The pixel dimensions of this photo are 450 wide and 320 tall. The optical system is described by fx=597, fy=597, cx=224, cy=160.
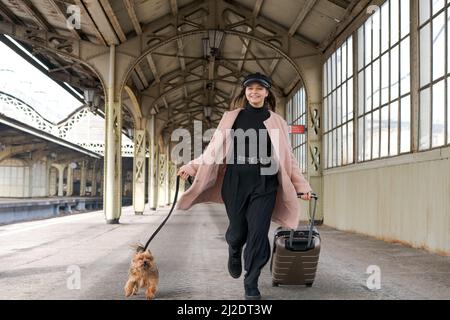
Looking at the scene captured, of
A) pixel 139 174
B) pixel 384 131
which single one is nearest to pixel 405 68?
pixel 384 131

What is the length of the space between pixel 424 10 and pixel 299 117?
13787 mm

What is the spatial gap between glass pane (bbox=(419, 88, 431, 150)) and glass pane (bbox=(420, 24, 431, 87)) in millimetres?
240

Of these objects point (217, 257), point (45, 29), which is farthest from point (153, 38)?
point (217, 257)

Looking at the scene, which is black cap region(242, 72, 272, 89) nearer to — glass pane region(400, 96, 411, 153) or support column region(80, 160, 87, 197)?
glass pane region(400, 96, 411, 153)

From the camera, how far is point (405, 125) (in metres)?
12.1

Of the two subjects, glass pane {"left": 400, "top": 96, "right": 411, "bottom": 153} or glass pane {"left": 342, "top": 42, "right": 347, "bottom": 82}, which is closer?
glass pane {"left": 400, "top": 96, "right": 411, "bottom": 153}

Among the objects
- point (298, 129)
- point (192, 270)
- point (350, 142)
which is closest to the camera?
point (192, 270)

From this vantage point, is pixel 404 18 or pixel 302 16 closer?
pixel 404 18

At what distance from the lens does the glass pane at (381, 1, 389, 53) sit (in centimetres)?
1357

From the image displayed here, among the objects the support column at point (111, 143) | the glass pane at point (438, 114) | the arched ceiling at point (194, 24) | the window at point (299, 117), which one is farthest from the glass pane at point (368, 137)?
the window at point (299, 117)

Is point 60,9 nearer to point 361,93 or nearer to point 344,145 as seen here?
point 361,93

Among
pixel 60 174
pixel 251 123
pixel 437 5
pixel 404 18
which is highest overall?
pixel 404 18

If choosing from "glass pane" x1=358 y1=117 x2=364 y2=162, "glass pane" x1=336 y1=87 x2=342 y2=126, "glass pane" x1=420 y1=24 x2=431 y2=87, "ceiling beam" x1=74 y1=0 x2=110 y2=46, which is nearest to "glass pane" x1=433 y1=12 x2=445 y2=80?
"glass pane" x1=420 y1=24 x2=431 y2=87

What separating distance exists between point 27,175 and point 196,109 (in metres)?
20.4
